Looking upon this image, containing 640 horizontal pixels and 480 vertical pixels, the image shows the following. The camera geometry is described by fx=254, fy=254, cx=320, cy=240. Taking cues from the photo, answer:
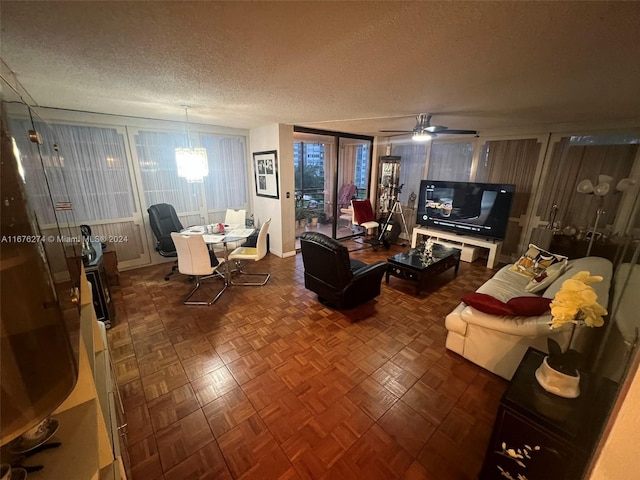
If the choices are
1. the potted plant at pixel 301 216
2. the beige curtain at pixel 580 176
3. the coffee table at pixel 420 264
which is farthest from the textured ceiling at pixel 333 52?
the potted plant at pixel 301 216

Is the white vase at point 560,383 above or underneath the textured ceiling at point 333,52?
underneath

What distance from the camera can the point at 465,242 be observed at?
454 centimetres

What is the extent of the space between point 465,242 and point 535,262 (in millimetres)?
1373

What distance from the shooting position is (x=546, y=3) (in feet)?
3.09

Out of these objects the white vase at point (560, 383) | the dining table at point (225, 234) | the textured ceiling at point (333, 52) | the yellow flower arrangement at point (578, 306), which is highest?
the textured ceiling at point (333, 52)

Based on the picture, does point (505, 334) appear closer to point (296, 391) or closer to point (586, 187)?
point (296, 391)

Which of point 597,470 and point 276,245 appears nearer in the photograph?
point 597,470

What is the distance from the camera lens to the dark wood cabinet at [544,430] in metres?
1.09

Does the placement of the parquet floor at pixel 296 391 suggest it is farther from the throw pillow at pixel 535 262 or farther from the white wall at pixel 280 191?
the white wall at pixel 280 191

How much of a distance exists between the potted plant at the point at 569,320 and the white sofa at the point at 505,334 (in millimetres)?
531

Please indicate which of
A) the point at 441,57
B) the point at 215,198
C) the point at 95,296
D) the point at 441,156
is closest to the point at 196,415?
the point at 95,296

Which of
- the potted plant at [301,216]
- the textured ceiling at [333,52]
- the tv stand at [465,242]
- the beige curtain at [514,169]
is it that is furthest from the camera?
the potted plant at [301,216]

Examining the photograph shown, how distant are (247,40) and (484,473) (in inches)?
101

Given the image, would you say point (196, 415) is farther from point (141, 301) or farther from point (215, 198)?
point (215, 198)
